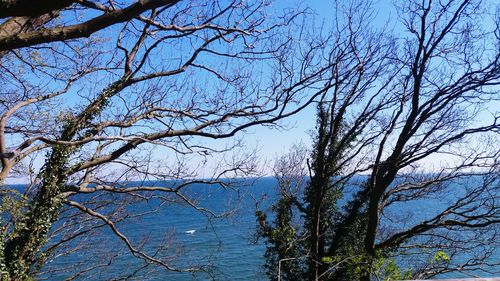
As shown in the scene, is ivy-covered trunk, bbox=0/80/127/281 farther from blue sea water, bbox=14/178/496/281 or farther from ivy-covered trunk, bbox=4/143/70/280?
blue sea water, bbox=14/178/496/281

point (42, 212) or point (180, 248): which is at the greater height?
point (42, 212)

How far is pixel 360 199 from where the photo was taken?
12281mm

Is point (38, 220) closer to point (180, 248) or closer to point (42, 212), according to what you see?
point (42, 212)

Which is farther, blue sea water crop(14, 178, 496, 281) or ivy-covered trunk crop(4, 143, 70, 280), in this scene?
blue sea water crop(14, 178, 496, 281)

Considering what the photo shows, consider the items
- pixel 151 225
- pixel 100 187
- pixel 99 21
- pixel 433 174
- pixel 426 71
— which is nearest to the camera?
pixel 99 21

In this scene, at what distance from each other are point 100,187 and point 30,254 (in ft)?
5.73

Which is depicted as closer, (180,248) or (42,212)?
(42,212)

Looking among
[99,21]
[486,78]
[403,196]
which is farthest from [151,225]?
[99,21]

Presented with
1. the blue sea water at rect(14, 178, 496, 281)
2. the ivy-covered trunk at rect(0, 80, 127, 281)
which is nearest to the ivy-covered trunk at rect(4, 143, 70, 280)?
the ivy-covered trunk at rect(0, 80, 127, 281)

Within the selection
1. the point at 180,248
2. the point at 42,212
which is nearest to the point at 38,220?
the point at 42,212

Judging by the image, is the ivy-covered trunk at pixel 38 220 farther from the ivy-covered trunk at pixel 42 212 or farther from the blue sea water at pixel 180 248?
the blue sea water at pixel 180 248

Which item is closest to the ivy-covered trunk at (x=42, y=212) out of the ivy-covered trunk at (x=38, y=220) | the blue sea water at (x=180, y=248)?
the ivy-covered trunk at (x=38, y=220)

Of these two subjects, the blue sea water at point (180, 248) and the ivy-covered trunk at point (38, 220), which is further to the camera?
the blue sea water at point (180, 248)

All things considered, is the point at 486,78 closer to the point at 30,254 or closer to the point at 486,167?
the point at 486,167
